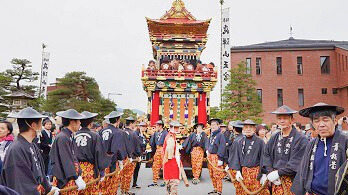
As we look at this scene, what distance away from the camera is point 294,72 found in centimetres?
2928

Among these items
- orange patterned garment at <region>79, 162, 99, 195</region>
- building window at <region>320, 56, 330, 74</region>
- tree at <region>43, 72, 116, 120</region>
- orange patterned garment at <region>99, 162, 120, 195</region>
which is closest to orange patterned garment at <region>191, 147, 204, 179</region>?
orange patterned garment at <region>99, 162, 120, 195</region>

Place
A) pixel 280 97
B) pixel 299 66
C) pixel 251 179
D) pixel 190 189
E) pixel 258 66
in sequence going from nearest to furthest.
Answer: pixel 251 179
pixel 190 189
pixel 280 97
pixel 299 66
pixel 258 66

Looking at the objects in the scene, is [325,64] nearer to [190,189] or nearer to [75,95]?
[190,189]

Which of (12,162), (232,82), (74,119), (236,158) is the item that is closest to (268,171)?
(236,158)

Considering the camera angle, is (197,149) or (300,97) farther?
(300,97)

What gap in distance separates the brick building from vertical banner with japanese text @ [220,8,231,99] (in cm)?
669

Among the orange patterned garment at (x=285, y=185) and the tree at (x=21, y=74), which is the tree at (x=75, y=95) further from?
the orange patterned garment at (x=285, y=185)

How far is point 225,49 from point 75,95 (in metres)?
15.6

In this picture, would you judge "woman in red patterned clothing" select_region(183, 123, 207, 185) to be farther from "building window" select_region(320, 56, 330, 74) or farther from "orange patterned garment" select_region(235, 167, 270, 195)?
"building window" select_region(320, 56, 330, 74)

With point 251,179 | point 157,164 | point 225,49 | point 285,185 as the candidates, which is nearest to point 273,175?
point 285,185

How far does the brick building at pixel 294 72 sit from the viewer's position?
28.9 m

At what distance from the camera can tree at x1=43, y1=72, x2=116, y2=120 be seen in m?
25.4

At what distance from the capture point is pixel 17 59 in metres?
27.5

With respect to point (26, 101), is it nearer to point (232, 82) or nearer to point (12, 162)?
point (232, 82)
